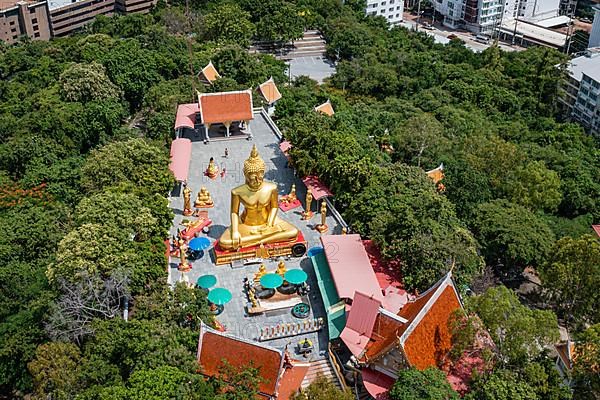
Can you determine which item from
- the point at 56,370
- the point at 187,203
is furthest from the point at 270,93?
the point at 56,370

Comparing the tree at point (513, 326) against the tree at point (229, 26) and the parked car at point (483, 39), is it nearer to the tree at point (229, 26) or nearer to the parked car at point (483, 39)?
the tree at point (229, 26)

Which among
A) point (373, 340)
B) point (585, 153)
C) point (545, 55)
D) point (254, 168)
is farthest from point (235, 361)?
point (545, 55)

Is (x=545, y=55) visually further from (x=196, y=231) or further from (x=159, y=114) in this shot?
(x=196, y=231)

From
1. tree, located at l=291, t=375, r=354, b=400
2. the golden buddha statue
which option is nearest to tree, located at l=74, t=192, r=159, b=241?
the golden buddha statue

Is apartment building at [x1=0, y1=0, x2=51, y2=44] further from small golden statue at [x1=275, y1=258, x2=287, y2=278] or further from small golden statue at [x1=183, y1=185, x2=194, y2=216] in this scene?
small golden statue at [x1=275, y1=258, x2=287, y2=278]

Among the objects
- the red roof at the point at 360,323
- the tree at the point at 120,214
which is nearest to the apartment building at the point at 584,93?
the red roof at the point at 360,323

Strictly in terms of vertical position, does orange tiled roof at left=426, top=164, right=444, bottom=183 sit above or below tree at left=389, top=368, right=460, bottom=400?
Result: below
